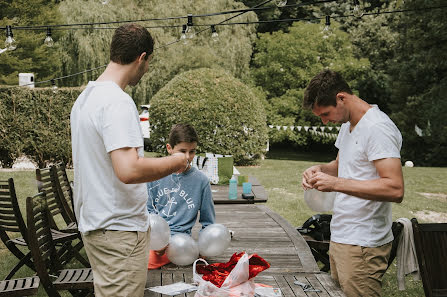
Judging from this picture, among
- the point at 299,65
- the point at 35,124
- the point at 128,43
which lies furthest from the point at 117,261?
the point at 299,65

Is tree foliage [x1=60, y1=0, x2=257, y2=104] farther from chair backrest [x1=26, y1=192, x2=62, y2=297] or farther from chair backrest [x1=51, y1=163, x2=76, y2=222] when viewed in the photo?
chair backrest [x1=26, y1=192, x2=62, y2=297]

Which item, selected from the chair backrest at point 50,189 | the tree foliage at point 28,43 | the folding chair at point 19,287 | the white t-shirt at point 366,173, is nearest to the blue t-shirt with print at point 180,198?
the folding chair at point 19,287

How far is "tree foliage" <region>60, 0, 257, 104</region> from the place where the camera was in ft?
63.0

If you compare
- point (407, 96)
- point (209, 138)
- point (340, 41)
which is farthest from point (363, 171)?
point (340, 41)

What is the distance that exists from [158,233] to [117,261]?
1.10 metres

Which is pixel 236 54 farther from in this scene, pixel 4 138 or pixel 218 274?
pixel 218 274

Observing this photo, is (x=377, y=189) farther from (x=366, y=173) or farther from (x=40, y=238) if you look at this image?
(x=40, y=238)

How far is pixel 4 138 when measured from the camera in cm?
1252

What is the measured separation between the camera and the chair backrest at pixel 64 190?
5.48m

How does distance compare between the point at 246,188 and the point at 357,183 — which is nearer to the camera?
the point at 357,183

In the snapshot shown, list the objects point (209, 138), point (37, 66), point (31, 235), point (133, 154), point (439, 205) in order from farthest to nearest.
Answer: point (37, 66), point (209, 138), point (439, 205), point (31, 235), point (133, 154)

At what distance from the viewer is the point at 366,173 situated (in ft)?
8.98

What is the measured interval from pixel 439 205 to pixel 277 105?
12295mm

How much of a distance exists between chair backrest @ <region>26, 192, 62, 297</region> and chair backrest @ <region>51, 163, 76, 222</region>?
1221 millimetres
